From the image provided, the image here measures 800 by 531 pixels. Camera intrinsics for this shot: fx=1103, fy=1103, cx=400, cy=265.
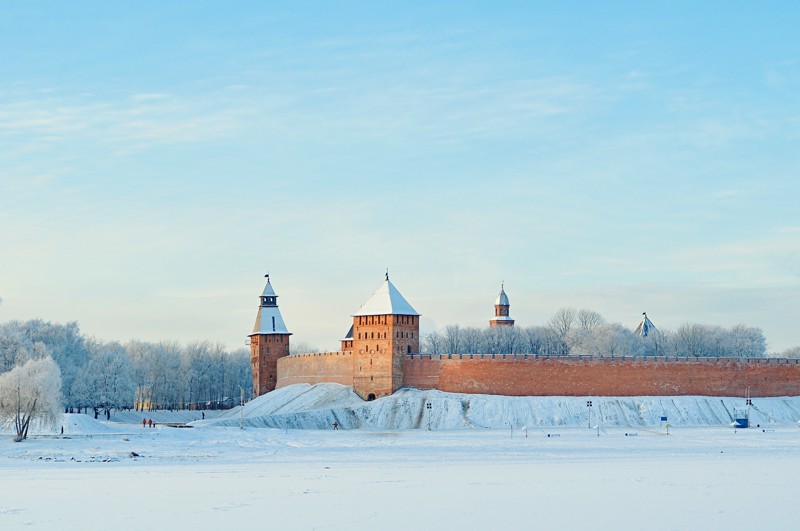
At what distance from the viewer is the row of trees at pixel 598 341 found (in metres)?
109

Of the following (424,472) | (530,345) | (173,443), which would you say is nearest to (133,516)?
(424,472)

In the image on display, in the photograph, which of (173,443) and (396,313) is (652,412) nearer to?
(396,313)

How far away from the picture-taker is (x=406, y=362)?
78.6 m

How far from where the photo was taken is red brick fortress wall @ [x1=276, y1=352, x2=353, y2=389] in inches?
3268

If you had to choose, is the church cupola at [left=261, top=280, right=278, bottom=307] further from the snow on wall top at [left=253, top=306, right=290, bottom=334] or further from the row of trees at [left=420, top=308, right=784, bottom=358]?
the row of trees at [left=420, top=308, right=784, bottom=358]

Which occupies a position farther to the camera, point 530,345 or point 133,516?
point 530,345

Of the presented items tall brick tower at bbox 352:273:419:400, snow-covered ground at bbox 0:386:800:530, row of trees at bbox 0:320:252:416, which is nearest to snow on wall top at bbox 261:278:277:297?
row of trees at bbox 0:320:252:416

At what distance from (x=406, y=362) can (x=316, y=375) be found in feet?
33.3

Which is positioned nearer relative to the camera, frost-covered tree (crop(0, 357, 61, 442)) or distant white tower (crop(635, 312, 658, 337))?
frost-covered tree (crop(0, 357, 61, 442))

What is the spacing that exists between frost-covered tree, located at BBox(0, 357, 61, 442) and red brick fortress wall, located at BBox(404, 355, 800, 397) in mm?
29428

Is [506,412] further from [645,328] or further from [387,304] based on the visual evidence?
[645,328]

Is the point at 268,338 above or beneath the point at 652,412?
above

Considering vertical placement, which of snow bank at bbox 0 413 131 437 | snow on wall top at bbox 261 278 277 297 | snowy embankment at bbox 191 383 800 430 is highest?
snow on wall top at bbox 261 278 277 297

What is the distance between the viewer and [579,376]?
77000mm
